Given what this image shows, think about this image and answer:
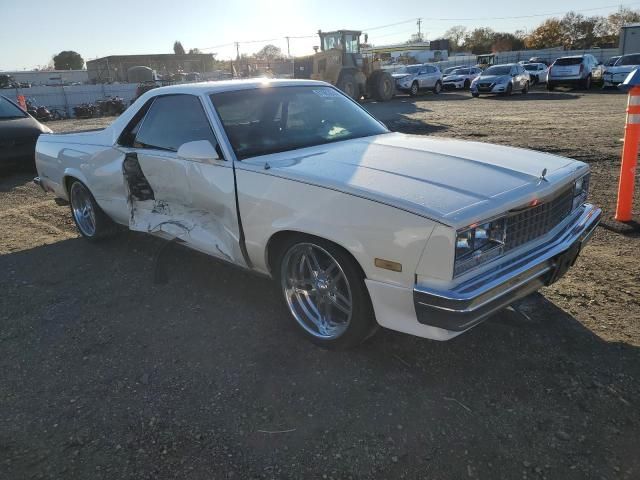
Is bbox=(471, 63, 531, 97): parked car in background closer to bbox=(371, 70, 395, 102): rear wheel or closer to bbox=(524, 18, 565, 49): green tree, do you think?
bbox=(371, 70, 395, 102): rear wheel

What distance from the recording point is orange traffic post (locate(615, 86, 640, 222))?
14.8 feet

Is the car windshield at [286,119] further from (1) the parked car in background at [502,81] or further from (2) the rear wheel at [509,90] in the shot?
(2) the rear wheel at [509,90]

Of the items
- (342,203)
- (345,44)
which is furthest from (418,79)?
(342,203)

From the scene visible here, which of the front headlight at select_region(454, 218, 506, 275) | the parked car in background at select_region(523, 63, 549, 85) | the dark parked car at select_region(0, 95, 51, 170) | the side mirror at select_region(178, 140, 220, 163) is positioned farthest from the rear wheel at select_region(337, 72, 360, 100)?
the front headlight at select_region(454, 218, 506, 275)

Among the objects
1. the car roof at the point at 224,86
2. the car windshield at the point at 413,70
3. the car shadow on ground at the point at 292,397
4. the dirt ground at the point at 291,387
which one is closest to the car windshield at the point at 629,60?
the car windshield at the point at 413,70

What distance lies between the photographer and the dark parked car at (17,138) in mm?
8734

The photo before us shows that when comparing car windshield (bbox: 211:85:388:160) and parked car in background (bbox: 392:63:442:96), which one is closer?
car windshield (bbox: 211:85:388:160)

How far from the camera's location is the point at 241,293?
3.88m

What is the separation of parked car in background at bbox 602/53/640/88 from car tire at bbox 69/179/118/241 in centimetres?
2554

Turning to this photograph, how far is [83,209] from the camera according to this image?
528 cm

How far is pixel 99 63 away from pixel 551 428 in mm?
78768

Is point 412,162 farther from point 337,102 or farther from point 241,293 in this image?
point 241,293

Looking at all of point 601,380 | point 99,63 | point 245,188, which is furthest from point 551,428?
point 99,63

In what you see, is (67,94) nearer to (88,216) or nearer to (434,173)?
(88,216)
